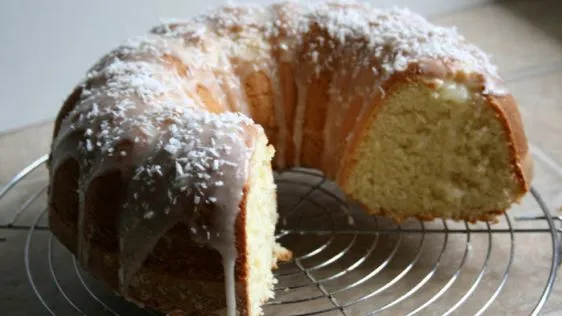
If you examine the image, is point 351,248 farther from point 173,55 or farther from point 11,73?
point 11,73

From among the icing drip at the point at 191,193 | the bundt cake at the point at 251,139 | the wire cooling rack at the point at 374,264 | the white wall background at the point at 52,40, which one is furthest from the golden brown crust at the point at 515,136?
the white wall background at the point at 52,40

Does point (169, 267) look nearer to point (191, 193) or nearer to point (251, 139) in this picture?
point (191, 193)

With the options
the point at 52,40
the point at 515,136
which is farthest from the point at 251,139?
the point at 52,40

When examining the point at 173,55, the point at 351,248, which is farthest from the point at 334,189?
the point at 173,55

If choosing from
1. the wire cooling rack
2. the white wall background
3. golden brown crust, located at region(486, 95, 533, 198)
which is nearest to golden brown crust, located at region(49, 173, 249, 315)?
the wire cooling rack

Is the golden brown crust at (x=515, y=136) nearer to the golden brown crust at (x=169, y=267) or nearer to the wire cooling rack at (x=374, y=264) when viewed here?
the wire cooling rack at (x=374, y=264)

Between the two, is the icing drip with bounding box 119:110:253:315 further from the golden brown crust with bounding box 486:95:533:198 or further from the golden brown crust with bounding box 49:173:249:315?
the golden brown crust with bounding box 486:95:533:198
